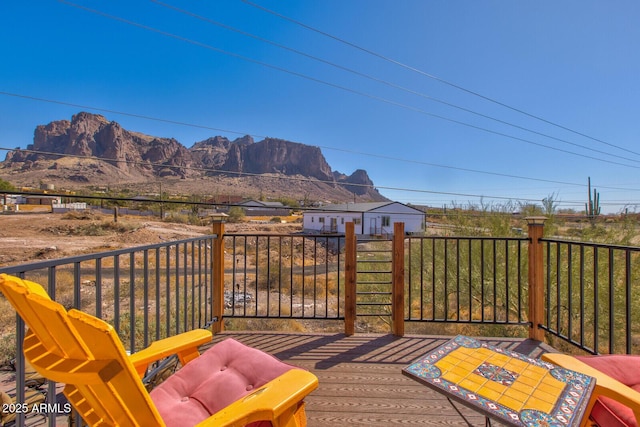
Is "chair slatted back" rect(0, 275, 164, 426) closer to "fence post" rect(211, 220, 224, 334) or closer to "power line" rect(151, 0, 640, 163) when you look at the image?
"fence post" rect(211, 220, 224, 334)

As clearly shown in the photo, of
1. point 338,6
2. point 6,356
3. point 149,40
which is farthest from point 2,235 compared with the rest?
point 338,6

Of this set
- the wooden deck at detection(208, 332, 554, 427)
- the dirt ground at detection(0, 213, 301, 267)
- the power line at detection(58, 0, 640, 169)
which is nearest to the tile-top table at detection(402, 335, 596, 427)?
the wooden deck at detection(208, 332, 554, 427)

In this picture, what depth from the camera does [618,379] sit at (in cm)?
129

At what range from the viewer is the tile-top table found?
3.08ft

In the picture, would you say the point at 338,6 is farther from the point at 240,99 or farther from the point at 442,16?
the point at 240,99

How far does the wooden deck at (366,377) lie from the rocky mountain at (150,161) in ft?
56.5

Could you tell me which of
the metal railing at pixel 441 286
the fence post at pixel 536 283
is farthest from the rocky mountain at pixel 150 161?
the fence post at pixel 536 283

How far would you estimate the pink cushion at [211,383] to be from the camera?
117 cm

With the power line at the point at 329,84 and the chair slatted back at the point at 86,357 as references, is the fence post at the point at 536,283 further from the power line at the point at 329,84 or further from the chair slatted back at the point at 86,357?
the power line at the point at 329,84

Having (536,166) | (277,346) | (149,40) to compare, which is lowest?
(277,346)

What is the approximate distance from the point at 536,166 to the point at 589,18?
22181 mm

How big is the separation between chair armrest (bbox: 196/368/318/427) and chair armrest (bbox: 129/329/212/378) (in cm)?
54

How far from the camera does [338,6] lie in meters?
8.57

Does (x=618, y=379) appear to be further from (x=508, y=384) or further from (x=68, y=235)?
(x=68, y=235)
